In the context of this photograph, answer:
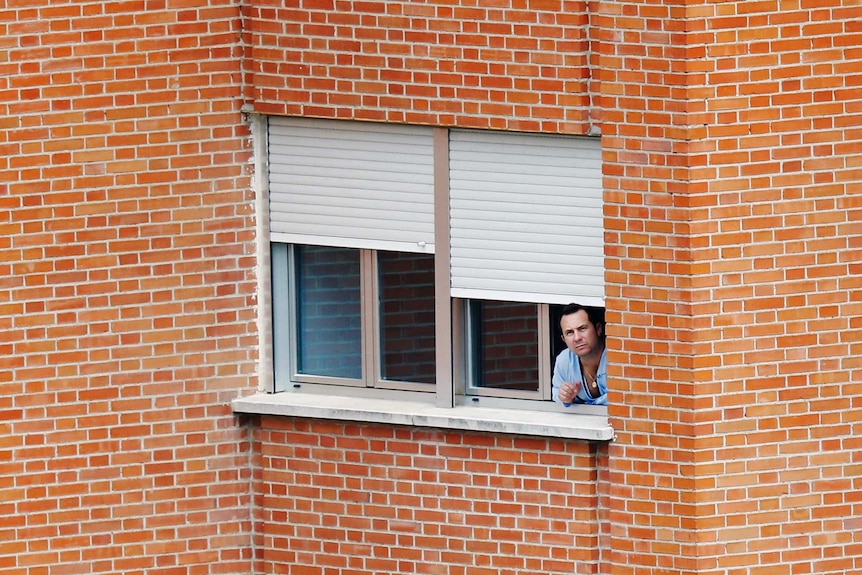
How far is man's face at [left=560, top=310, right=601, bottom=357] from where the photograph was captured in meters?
8.74

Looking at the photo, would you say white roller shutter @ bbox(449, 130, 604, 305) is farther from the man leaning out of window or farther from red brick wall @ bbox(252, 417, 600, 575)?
red brick wall @ bbox(252, 417, 600, 575)

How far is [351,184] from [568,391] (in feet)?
6.03

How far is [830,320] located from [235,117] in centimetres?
371

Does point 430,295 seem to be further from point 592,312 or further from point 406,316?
point 592,312

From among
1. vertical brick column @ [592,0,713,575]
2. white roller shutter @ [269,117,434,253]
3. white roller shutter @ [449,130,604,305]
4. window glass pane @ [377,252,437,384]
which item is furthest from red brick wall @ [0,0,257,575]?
vertical brick column @ [592,0,713,575]

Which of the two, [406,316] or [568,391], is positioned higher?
[406,316]

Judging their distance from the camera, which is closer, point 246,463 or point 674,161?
point 674,161

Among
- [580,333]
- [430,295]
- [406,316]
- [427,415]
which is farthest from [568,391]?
[406,316]

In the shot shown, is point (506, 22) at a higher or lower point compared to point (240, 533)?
higher

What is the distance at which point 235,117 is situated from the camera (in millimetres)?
9547

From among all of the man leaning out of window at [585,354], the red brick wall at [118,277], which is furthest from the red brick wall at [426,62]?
the man leaning out of window at [585,354]

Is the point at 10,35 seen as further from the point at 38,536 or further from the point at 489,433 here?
the point at 489,433

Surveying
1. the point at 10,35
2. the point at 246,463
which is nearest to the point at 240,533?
the point at 246,463

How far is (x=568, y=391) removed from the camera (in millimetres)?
8805
